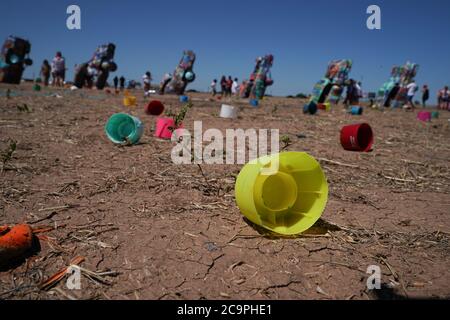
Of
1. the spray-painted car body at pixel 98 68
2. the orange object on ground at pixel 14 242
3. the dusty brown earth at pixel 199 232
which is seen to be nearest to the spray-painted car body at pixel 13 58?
the spray-painted car body at pixel 98 68

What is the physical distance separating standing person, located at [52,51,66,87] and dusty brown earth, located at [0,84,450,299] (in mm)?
16826

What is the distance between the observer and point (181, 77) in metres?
20.7

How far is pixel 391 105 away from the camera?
2178 centimetres

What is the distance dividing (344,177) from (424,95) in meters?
23.2

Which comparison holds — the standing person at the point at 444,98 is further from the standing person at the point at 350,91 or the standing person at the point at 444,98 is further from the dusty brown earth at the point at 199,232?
the dusty brown earth at the point at 199,232

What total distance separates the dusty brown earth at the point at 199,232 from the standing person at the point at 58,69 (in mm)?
16826

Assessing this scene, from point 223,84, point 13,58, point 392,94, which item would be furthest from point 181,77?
point 392,94

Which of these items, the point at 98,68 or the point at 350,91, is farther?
the point at 98,68

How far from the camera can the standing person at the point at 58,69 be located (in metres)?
18.8

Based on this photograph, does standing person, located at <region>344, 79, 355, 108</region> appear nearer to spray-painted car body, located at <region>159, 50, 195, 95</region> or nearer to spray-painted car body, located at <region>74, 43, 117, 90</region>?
spray-painted car body, located at <region>159, 50, 195, 95</region>

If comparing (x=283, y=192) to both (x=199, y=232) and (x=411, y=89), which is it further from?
(x=411, y=89)

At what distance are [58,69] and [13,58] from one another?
128 inches

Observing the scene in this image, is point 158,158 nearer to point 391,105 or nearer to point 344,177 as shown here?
point 344,177
